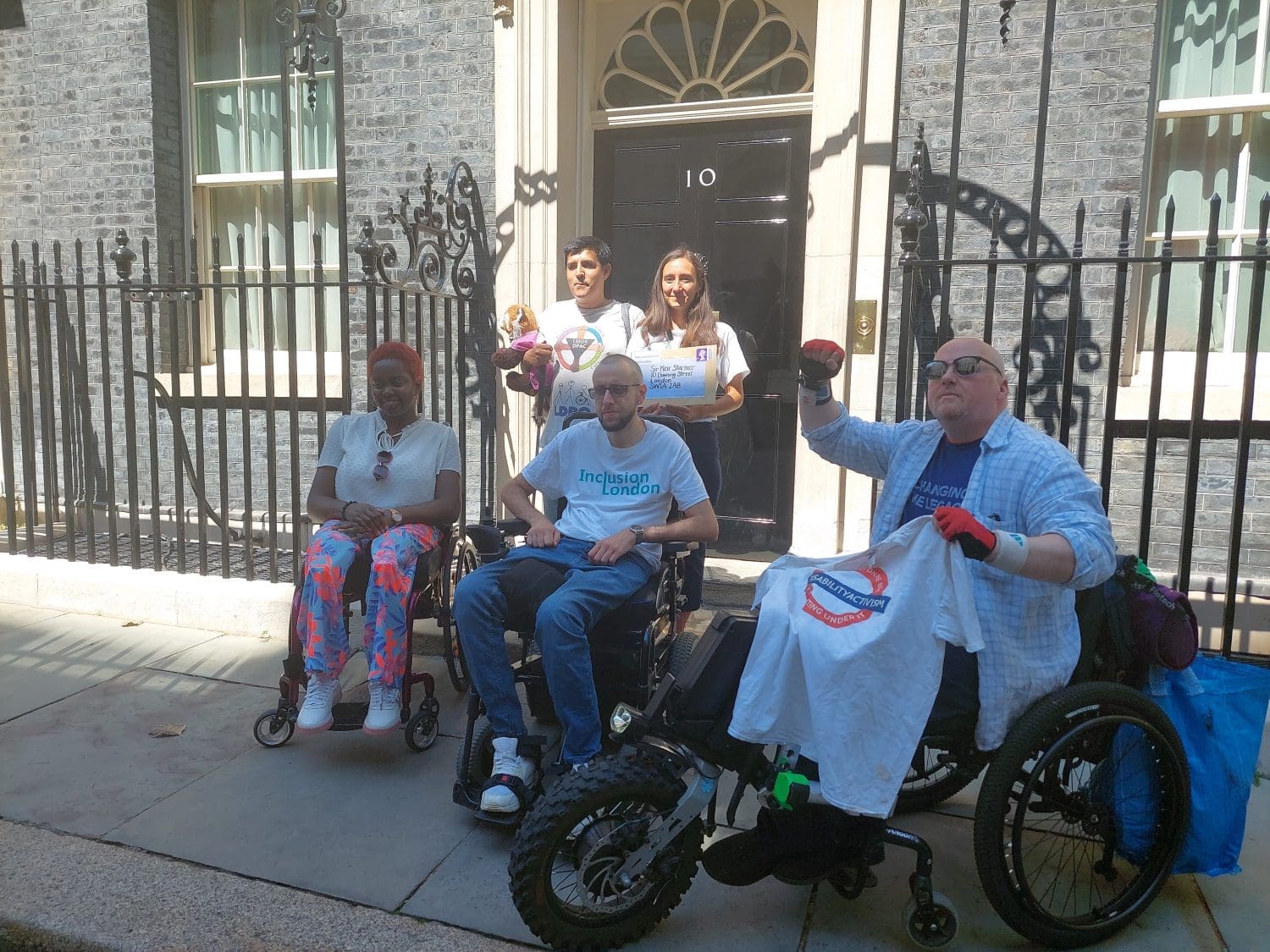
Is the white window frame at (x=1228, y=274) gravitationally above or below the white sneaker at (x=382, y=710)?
above

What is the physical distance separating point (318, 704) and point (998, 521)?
2335 millimetres

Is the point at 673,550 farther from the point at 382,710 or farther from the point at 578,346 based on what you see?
the point at 578,346

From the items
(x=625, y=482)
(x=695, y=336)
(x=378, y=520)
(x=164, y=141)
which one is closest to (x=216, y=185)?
(x=164, y=141)

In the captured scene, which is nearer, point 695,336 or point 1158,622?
point 1158,622

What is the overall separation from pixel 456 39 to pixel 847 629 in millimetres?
4860

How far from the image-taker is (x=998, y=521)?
7.45ft

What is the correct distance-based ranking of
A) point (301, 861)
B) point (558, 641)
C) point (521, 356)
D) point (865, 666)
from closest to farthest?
point (865, 666)
point (301, 861)
point (558, 641)
point (521, 356)

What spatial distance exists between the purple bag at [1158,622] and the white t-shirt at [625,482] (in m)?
1.38

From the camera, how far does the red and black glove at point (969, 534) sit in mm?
1939

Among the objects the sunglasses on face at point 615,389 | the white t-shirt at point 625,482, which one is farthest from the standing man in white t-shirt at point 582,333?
the sunglasses on face at point 615,389

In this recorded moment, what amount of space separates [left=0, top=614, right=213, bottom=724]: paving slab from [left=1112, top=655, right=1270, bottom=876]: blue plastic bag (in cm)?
398

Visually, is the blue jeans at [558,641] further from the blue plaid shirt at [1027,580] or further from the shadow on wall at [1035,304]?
the shadow on wall at [1035,304]

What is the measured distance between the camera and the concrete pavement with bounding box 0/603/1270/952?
7.51 feet

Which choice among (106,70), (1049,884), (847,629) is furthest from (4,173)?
(1049,884)
